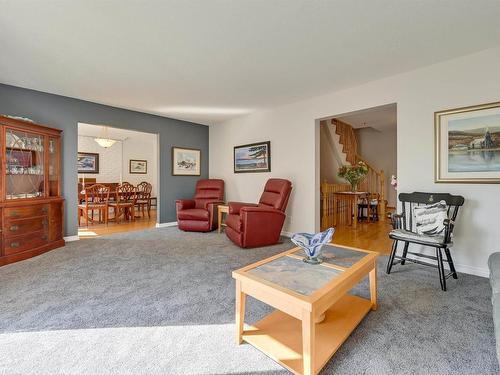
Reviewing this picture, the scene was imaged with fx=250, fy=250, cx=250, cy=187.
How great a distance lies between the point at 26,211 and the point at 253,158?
11.3 feet

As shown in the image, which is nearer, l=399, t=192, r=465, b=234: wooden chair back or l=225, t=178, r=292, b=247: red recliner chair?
l=399, t=192, r=465, b=234: wooden chair back

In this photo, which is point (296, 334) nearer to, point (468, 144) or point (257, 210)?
point (257, 210)

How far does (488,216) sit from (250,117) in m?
3.79

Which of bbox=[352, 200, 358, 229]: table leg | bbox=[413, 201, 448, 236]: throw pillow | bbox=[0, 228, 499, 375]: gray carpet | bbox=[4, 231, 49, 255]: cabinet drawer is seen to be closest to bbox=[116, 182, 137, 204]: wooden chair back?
bbox=[4, 231, 49, 255]: cabinet drawer

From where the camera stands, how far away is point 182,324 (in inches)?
65.4

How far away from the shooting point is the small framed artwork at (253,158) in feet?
15.0

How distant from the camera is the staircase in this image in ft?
16.6

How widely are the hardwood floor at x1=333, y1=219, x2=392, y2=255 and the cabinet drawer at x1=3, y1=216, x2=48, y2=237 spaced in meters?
4.09

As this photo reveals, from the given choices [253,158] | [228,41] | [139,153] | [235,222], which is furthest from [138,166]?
[228,41]

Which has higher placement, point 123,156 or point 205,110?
point 205,110

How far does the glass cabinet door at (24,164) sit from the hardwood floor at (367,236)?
4.28m

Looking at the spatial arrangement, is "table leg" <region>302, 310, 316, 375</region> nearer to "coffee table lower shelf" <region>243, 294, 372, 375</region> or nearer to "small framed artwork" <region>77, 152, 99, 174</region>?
"coffee table lower shelf" <region>243, 294, 372, 375</region>

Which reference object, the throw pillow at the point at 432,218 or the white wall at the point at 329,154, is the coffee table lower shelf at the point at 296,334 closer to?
the throw pillow at the point at 432,218

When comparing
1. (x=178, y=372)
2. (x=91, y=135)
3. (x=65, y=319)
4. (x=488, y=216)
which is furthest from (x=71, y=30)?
(x=91, y=135)
